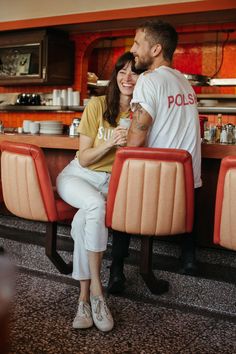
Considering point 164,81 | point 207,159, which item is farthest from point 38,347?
point 207,159

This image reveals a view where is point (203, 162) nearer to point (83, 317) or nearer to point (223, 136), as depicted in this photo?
point (223, 136)

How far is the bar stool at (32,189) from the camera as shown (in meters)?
2.79

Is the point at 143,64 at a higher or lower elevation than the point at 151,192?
higher

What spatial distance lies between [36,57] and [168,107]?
16.7ft

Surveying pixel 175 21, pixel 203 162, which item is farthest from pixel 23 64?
pixel 203 162

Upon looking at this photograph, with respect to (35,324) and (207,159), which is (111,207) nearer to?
(35,324)

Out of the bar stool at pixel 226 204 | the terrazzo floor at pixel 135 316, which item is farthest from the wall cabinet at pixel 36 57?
the bar stool at pixel 226 204

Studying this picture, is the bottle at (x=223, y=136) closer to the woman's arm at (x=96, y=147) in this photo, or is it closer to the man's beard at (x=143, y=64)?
the man's beard at (x=143, y=64)

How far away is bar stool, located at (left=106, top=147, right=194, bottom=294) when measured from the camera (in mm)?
2436

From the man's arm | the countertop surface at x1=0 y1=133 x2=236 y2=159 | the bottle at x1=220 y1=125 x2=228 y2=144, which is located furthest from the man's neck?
the bottle at x1=220 y1=125 x2=228 y2=144

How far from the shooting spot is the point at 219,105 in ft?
23.1

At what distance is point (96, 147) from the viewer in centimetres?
282

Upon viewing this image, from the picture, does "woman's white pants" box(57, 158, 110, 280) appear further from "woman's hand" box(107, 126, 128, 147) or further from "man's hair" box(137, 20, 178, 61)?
"man's hair" box(137, 20, 178, 61)

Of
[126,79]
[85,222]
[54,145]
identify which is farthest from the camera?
[54,145]
